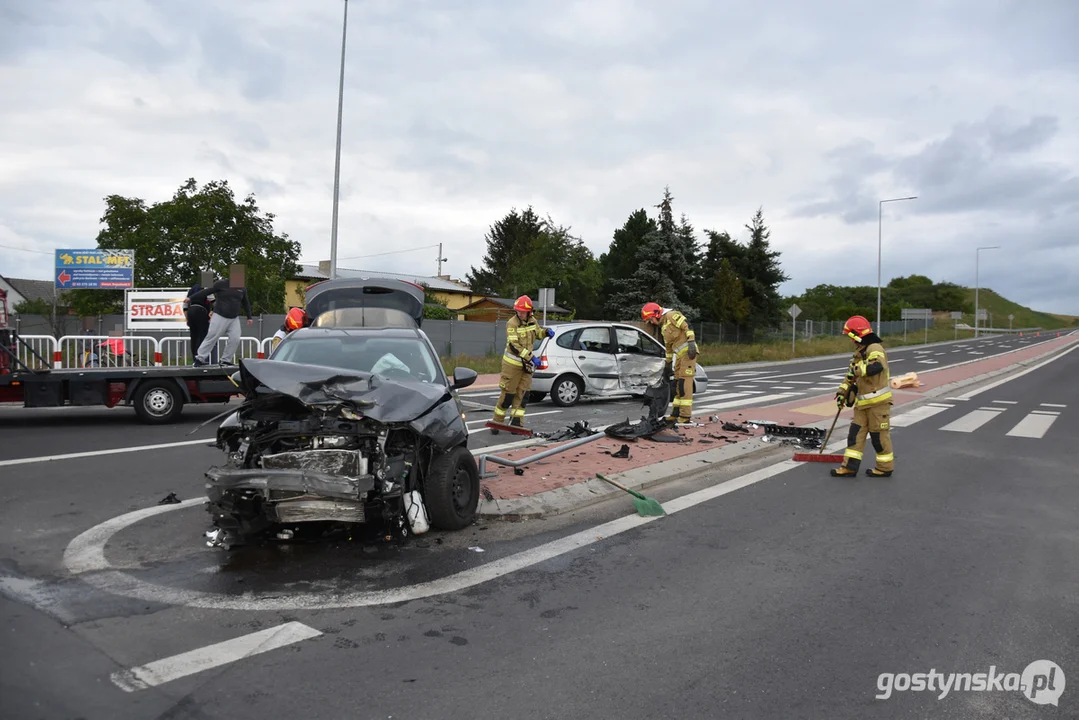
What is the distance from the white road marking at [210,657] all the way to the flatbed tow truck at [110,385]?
7125 millimetres

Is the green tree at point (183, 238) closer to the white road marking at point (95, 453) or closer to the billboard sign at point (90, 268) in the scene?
the billboard sign at point (90, 268)

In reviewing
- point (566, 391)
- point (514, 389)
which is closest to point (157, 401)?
point (514, 389)

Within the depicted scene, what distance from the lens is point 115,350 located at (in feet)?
51.0

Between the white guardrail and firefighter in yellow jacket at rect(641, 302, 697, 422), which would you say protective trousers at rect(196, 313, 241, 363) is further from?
firefighter in yellow jacket at rect(641, 302, 697, 422)

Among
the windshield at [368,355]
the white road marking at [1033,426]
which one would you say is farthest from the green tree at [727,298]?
the windshield at [368,355]

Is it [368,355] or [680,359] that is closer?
[368,355]

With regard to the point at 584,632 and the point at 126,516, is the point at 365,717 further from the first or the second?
the point at 126,516

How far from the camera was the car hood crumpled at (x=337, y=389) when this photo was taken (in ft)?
16.5

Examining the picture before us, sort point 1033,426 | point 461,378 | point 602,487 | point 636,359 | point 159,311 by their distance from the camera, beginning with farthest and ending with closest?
point 159,311, point 636,359, point 1033,426, point 602,487, point 461,378

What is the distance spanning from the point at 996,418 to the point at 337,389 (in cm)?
1308

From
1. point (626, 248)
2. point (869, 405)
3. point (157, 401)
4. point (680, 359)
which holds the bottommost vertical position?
point (157, 401)

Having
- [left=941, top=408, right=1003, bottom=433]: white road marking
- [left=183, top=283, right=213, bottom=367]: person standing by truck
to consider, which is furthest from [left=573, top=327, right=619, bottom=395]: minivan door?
[left=183, top=283, right=213, bottom=367]: person standing by truck

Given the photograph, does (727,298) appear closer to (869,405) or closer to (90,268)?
(90,268)

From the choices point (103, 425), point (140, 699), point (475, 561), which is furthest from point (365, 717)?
point (103, 425)
